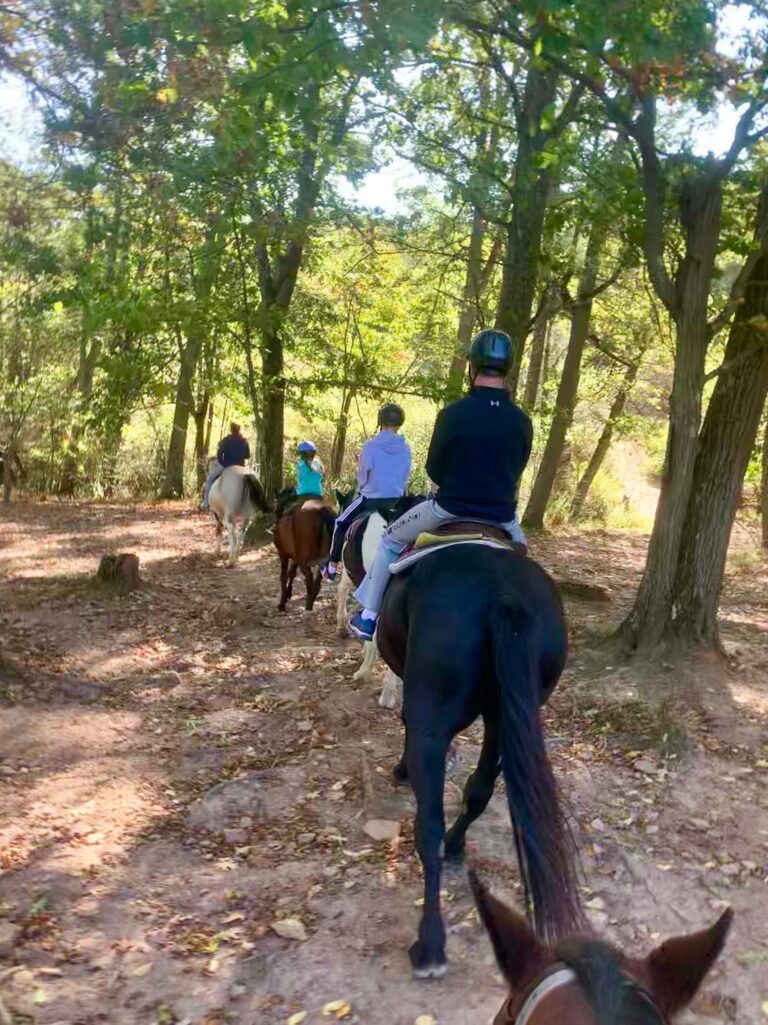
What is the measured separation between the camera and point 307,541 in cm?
996

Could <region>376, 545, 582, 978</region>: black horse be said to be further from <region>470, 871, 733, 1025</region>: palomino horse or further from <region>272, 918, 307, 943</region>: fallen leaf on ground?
<region>470, 871, 733, 1025</region>: palomino horse

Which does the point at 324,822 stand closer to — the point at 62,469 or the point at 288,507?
the point at 288,507

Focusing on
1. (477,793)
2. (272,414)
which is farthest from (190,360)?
(477,793)

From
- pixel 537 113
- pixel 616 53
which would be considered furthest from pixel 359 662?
pixel 537 113

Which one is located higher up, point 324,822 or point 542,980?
point 542,980

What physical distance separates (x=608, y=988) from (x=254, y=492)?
39.0 feet

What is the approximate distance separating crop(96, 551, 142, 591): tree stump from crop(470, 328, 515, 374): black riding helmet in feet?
23.8

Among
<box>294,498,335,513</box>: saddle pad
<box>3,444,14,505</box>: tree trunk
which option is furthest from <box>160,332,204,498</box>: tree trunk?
<box>294,498,335,513</box>: saddle pad

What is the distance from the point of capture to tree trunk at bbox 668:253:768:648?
7.03 meters

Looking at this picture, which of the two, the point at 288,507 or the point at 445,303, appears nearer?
the point at 288,507

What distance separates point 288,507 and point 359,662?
305 cm

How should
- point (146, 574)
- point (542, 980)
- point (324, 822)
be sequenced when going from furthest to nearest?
point (146, 574) → point (324, 822) → point (542, 980)

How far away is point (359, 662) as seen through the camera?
8219 mm

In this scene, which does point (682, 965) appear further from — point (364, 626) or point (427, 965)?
point (364, 626)
